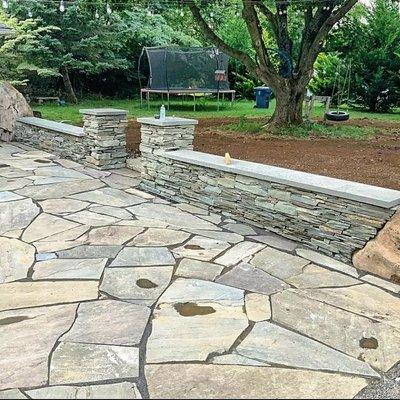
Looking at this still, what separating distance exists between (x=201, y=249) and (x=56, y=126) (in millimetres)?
3858

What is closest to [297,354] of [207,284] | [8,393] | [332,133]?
[207,284]

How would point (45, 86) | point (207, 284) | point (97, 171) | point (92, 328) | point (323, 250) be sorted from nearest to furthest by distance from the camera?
point (92, 328) < point (207, 284) < point (323, 250) < point (97, 171) < point (45, 86)

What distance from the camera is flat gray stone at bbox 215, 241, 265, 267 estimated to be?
2970 mm

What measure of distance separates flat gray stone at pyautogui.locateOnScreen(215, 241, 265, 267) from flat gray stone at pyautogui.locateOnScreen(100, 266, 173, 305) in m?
0.37

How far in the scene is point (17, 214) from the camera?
12.5 ft

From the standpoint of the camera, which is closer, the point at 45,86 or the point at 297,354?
the point at 297,354

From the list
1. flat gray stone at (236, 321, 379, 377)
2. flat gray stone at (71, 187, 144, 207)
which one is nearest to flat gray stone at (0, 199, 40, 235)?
flat gray stone at (71, 187, 144, 207)

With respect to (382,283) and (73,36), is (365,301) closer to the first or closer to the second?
(382,283)

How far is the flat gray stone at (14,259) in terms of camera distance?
272 cm

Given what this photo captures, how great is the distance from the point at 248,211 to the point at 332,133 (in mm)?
4049

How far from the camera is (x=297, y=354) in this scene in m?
1.96

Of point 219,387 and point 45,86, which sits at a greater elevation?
point 45,86

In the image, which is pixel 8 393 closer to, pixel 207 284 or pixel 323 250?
pixel 207 284

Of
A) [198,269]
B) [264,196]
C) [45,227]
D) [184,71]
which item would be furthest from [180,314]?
[184,71]
